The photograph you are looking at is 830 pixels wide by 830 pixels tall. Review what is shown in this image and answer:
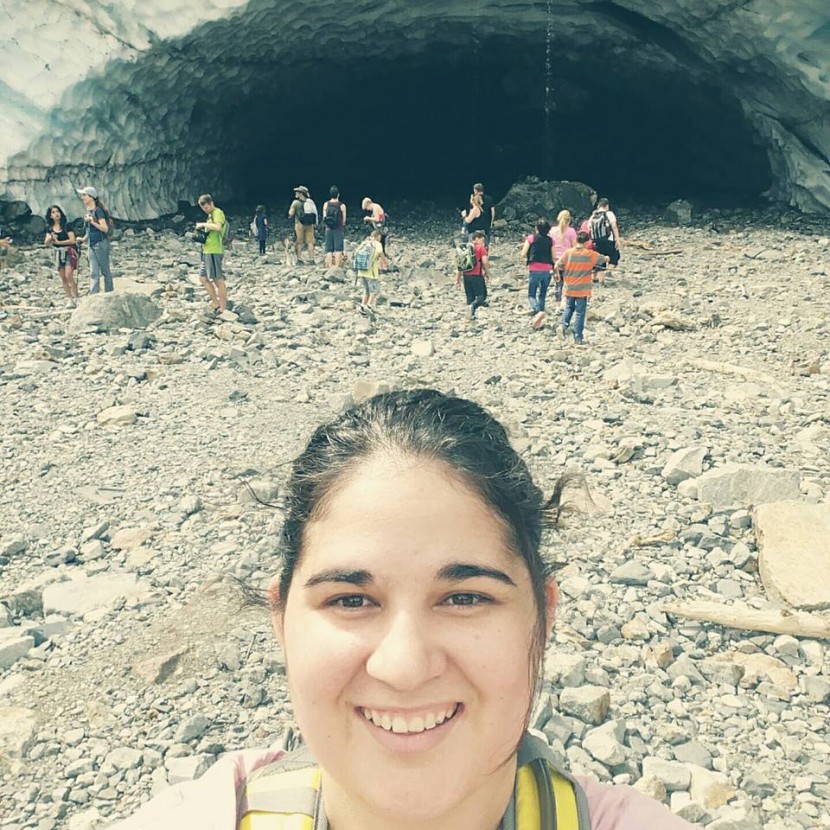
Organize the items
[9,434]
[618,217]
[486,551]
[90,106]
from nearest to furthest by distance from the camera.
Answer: [486,551] → [9,434] → [90,106] → [618,217]

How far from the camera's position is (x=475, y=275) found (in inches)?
362

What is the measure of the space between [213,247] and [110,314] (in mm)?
1349

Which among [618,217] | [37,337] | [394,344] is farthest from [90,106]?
[618,217]

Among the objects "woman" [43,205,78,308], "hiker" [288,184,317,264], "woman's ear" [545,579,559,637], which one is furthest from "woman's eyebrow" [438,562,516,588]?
"hiker" [288,184,317,264]

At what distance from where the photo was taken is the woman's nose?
1048 mm

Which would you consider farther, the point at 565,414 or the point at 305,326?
the point at 305,326

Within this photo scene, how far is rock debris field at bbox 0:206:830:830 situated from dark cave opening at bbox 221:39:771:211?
8393 mm

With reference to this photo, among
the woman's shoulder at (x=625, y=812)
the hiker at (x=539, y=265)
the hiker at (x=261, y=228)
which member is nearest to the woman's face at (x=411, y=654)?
the woman's shoulder at (x=625, y=812)

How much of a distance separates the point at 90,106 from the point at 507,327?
312 inches

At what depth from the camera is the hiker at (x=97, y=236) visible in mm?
8594

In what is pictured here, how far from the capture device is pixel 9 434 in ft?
20.7

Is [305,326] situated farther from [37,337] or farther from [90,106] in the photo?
[90,106]

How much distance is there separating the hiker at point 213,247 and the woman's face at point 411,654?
7.61 meters

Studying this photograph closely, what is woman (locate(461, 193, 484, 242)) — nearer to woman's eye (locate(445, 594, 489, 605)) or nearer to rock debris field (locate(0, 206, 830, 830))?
rock debris field (locate(0, 206, 830, 830))
